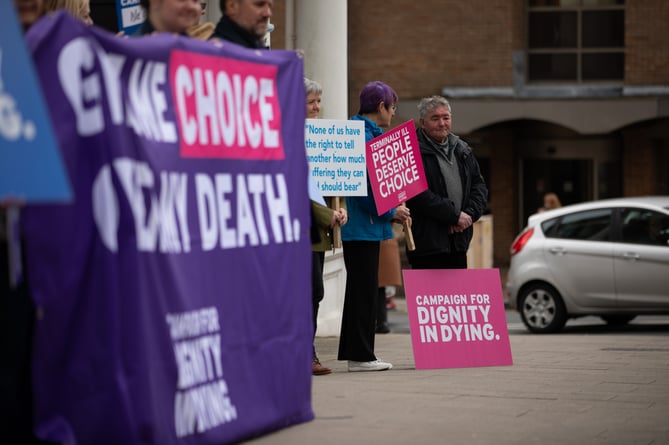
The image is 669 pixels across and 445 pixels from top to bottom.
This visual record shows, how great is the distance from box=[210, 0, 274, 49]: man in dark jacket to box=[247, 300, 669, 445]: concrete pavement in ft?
6.30

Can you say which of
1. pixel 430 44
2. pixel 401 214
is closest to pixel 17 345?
pixel 401 214

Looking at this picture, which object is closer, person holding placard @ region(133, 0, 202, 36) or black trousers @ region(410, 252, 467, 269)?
person holding placard @ region(133, 0, 202, 36)

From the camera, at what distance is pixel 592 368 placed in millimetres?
10273

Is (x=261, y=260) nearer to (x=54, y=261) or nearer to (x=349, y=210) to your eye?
(x=54, y=261)

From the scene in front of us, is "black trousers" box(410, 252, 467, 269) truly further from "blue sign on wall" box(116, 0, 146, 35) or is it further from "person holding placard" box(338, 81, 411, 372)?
"blue sign on wall" box(116, 0, 146, 35)

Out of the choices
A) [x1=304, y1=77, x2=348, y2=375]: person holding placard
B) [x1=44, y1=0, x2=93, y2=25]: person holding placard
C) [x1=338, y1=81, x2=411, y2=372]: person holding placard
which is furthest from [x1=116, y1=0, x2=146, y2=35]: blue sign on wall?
[x1=44, y1=0, x2=93, y2=25]: person holding placard

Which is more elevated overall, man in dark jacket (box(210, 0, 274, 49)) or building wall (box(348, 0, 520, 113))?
building wall (box(348, 0, 520, 113))

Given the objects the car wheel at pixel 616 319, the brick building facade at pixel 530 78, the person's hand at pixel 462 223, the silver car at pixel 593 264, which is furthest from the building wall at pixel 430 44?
the person's hand at pixel 462 223

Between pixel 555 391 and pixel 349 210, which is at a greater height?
pixel 349 210

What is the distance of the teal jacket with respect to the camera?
9641 mm

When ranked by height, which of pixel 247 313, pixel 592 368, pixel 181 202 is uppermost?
pixel 181 202

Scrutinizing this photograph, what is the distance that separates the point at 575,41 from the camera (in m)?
31.6

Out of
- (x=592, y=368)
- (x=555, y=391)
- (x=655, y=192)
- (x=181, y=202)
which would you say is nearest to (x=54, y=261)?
(x=181, y=202)

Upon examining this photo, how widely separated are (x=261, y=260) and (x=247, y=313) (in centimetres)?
28
